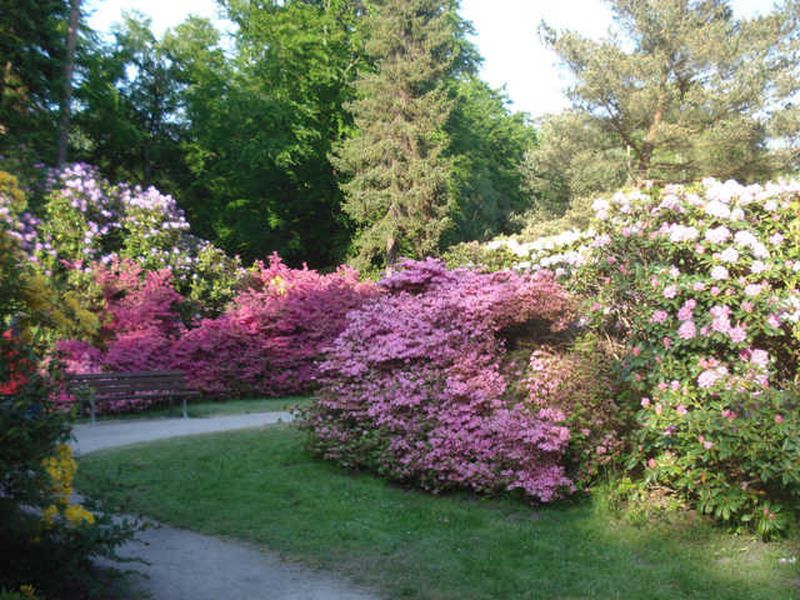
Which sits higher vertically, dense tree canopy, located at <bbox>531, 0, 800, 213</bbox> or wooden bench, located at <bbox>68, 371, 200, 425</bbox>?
dense tree canopy, located at <bbox>531, 0, 800, 213</bbox>

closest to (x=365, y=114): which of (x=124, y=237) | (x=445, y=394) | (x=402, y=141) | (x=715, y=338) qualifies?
(x=402, y=141)

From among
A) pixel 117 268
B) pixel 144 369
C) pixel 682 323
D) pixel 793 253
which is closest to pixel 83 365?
pixel 144 369

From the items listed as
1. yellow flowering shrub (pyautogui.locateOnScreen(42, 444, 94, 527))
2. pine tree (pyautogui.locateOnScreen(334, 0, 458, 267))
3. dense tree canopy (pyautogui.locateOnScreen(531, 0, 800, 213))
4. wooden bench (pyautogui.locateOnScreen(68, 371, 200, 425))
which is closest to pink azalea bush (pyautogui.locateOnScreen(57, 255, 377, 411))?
wooden bench (pyautogui.locateOnScreen(68, 371, 200, 425))

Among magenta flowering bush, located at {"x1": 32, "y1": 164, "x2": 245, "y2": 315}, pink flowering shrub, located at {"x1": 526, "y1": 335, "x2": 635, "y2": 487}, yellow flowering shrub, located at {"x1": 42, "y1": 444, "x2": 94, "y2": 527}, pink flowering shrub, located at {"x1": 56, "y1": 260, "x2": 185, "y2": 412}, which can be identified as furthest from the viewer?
magenta flowering bush, located at {"x1": 32, "y1": 164, "x2": 245, "y2": 315}

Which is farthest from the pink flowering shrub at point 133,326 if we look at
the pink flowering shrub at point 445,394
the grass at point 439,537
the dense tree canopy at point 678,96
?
the dense tree canopy at point 678,96

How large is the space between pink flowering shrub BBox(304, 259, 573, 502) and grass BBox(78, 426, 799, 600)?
0.25 meters

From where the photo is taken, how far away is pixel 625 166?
22.1 m

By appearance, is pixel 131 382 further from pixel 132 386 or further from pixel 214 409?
pixel 214 409

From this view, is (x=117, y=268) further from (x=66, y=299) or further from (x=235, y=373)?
(x=66, y=299)

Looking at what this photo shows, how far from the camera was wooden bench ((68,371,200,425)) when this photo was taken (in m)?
10.9

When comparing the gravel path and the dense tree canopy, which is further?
the dense tree canopy

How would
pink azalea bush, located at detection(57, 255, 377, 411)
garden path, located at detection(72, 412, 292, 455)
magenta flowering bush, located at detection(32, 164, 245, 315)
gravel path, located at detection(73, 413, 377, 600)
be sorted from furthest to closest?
magenta flowering bush, located at detection(32, 164, 245, 315) < pink azalea bush, located at detection(57, 255, 377, 411) < garden path, located at detection(72, 412, 292, 455) < gravel path, located at detection(73, 413, 377, 600)

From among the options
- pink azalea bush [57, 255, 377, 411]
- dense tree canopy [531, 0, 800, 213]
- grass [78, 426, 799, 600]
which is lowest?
grass [78, 426, 799, 600]

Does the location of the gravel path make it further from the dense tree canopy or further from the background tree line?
the dense tree canopy
